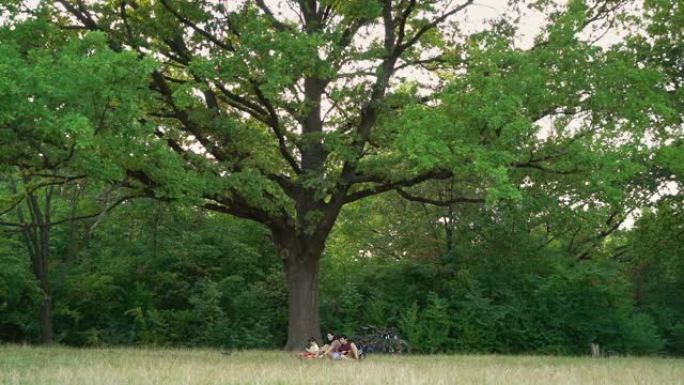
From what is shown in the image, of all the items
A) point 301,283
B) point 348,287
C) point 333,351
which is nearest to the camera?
point 333,351

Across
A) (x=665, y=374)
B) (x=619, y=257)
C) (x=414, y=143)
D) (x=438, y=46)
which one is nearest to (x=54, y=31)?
(x=414, y=143)

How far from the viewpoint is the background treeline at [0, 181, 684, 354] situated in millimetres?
27812

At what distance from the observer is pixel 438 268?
1188 inches

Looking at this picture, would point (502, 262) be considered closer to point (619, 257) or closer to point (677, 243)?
point (677, 243)

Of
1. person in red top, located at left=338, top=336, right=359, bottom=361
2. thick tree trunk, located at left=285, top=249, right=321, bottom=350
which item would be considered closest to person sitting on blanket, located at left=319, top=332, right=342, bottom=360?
person in red top, located at left=338, top=336, right=359, bottom=361

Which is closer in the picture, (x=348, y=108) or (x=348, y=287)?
(x=348, y=108)

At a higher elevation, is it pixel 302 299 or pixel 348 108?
pixel 348 108

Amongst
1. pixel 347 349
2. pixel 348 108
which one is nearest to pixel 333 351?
pixel 347 349

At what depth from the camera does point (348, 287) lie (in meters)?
29.3

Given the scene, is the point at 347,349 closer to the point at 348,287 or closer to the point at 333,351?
the point at 333,351

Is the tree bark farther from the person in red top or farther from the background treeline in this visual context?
the background treeline

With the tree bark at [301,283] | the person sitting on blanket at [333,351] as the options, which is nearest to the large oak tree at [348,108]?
the tree bark at [301,283]

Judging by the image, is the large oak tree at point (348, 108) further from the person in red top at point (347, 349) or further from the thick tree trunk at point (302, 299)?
the person in red top at point (347, 349)

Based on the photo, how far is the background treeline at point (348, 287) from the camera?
27812 millimetres
